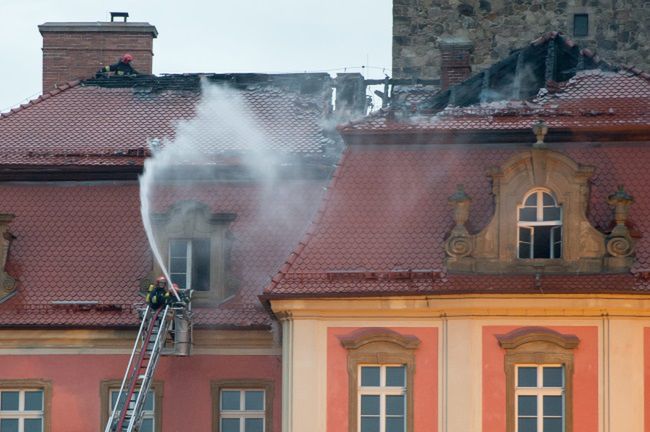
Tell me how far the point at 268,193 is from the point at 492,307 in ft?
20.5

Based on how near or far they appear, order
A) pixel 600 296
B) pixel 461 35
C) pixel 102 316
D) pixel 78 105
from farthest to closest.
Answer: pixel 461 35, pixel 78 105, pixel 102 316, pixel 600 296

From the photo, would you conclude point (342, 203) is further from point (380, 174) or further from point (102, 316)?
point (102, 316)

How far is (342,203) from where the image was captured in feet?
159

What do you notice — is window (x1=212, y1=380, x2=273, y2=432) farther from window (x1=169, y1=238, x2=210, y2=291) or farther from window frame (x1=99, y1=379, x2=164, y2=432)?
window (x1=169, y1=238, x2=210, y2=291)

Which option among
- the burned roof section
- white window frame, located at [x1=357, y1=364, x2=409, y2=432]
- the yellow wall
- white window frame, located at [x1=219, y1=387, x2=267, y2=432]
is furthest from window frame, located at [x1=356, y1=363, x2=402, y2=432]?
the burned roof section

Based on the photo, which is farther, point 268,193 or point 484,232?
point 268,193

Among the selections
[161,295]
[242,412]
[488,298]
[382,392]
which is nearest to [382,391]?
[382,392]

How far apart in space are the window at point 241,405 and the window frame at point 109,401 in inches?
→ 37.7

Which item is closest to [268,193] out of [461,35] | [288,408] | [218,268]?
[218,268]

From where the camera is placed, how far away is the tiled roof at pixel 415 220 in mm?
47125

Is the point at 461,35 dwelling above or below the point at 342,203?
above

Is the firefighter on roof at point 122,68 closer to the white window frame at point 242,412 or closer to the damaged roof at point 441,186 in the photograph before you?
the damaged roof at point 441,186

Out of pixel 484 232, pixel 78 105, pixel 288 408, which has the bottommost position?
pixel 288 408

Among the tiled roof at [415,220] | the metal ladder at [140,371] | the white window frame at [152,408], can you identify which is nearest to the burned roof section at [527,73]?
the tiled roof at [415,220]
